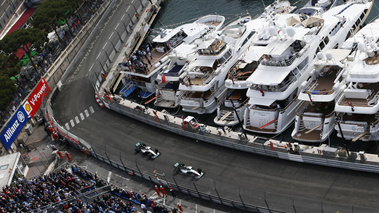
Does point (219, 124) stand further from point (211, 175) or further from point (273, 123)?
point (211, 175)

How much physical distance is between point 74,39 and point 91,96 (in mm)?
20607

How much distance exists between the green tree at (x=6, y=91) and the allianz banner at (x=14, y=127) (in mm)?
2404

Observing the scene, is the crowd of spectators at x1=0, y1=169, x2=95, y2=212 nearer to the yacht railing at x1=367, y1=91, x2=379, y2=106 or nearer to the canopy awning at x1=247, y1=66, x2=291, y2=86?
the canopy awning at x1=247, y1=66, x2=291, y2=86

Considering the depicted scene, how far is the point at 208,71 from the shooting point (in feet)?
206

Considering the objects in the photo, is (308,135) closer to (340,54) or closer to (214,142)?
(214,142)

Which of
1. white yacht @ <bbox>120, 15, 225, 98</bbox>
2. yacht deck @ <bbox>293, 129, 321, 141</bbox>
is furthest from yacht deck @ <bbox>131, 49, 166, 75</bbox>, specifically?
yacht deck @ <bbox>293, 129, 321, 141</bbox>

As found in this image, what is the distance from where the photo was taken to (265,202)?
4294 centimetres

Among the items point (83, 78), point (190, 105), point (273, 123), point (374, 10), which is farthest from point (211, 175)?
point (374, 10)

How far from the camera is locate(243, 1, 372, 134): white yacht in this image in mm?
54500

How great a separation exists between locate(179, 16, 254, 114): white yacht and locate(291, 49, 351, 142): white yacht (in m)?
11.4

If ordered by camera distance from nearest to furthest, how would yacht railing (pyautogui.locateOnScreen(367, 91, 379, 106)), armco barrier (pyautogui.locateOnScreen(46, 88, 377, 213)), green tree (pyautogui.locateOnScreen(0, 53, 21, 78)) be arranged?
armco barrier (pyautogui.locateOnScreen(46, 88, 377, 213)) → yacht railing (pyautogui.locateOnScreen(367, 91, 379, 106)) → green tree (pyautogui.locateOnScreen(0, 53, 21, 78))

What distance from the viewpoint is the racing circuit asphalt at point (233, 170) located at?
42438 mm

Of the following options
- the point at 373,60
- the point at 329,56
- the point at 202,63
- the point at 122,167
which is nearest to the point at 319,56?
the point at 329,56

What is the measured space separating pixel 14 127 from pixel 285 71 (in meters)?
32.1
